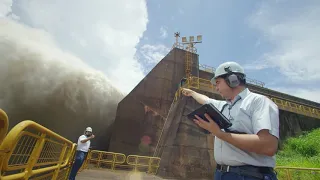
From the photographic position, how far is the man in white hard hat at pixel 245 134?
1284 millimetres

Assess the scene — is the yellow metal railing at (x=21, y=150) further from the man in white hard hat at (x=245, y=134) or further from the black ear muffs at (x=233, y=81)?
the black ear muffs at (x=233, y=81)

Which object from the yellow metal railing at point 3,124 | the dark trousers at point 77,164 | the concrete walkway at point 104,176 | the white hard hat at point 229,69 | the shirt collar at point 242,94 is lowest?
the concrete walkway at point 104,176

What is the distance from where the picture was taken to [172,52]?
1755cm

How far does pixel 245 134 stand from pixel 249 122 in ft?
0.49

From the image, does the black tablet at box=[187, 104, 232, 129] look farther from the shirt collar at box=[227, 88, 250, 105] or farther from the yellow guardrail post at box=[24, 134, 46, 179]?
the yellow guardrail post at box=[24, 134, 46, 179]

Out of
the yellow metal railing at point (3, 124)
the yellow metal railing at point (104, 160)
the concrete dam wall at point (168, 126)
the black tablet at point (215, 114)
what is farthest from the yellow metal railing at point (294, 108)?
the yellow metal railing at point (3, 124)

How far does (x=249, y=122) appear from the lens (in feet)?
4.71

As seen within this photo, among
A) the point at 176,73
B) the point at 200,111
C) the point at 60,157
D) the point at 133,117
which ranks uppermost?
the point at 176,73

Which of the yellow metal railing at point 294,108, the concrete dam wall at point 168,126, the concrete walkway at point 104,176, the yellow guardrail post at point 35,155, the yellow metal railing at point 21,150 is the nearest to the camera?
the yellow metal railing at point 21,150

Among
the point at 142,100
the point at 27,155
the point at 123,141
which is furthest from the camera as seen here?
the point at 142,100

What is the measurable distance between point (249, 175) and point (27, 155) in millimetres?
2613

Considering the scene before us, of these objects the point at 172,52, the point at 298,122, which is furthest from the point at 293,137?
the point at 172,52

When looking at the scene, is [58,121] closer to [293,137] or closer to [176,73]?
[176,73]

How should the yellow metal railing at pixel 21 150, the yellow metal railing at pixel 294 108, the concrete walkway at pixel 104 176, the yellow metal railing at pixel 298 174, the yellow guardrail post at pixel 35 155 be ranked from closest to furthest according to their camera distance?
the yellow metal railing at pixel 21 150 < the yellow guardrail post at pixel 35 155 < the yellow metal railing at pixel 298 174 < the concrete walkway at pixel 104 176 < the yellow metal railing at pixel 294 108
